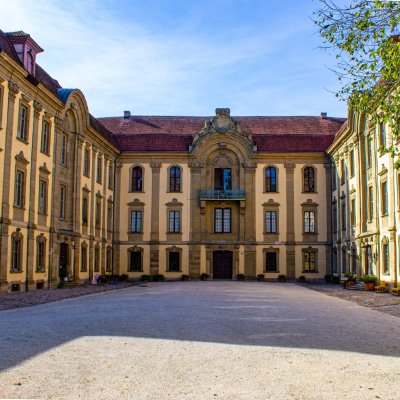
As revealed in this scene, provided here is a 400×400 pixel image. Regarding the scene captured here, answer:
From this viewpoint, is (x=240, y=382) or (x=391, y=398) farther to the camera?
(x=240, y=382)

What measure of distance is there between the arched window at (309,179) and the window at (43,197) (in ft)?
73.2

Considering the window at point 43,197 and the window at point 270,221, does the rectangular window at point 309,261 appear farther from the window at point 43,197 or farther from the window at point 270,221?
the window at point 43,197

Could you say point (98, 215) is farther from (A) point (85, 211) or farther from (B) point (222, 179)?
(B) point (222, 179)

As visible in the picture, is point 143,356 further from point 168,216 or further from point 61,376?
point 168,216

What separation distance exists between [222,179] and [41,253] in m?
19.4

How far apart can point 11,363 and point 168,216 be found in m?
36.2

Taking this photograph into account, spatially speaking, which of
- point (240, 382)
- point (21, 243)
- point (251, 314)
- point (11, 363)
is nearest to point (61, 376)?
point (11, 363)

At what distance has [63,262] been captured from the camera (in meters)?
33.1

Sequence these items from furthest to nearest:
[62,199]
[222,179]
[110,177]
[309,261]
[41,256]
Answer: [222,179]
[309,261]
[110,177]
[62,199]
[41,256]

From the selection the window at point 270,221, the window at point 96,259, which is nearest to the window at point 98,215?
the window at point 96,259

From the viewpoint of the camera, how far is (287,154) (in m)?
44.4

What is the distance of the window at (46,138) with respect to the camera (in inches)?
1180

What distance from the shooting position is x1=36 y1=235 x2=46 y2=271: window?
29.0 meters

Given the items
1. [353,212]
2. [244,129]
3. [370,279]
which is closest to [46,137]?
[370,279]
